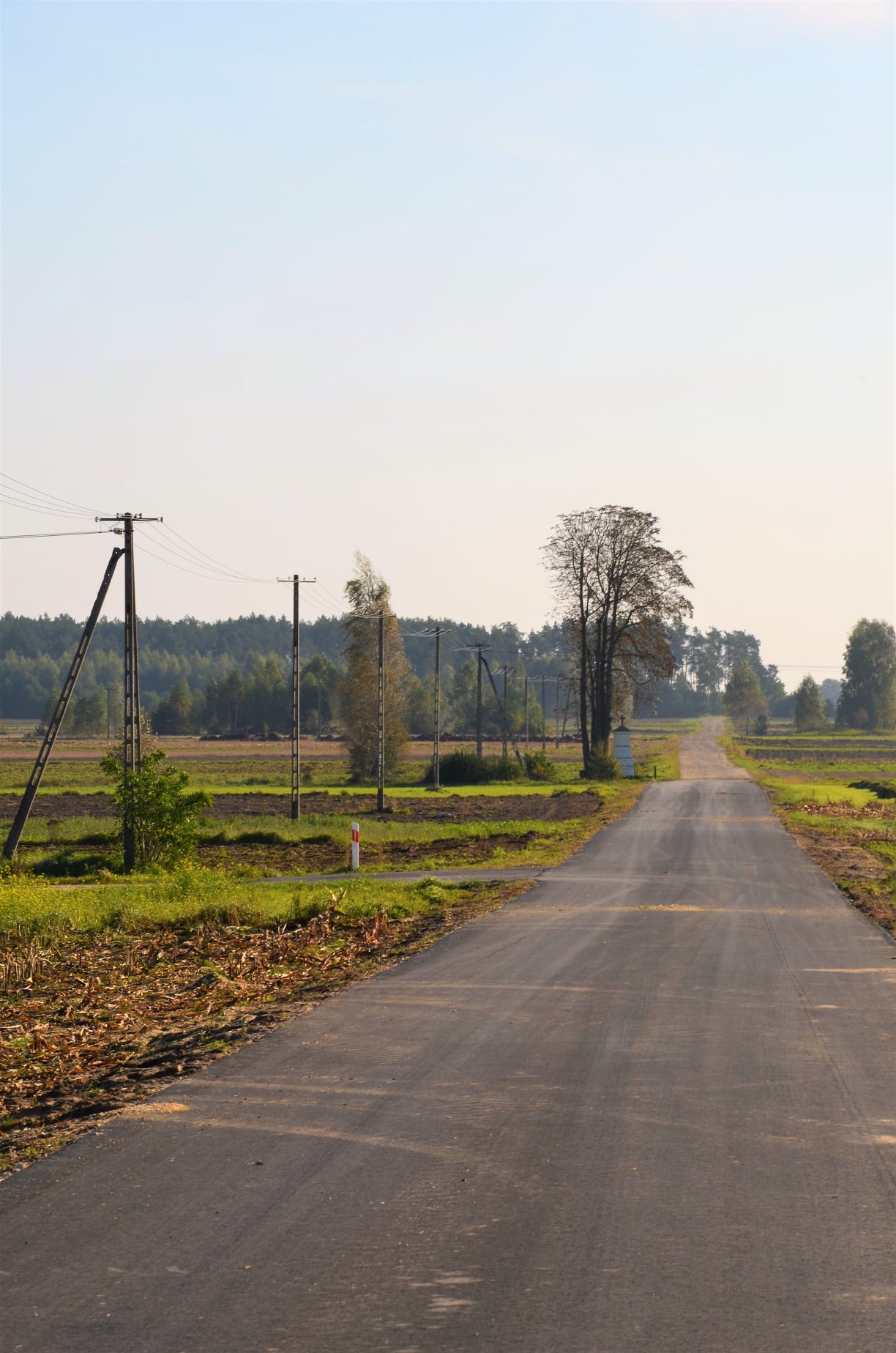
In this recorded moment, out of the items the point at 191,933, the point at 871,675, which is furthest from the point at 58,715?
the point at 871,675

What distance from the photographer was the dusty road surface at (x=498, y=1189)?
5.67 m

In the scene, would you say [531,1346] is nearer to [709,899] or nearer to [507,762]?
[709,899]

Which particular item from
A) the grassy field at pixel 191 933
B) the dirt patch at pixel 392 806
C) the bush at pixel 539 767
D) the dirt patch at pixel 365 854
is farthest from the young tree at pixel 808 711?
the dirt patch at pixel 365 854

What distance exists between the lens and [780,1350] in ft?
17.6

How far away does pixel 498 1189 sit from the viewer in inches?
292

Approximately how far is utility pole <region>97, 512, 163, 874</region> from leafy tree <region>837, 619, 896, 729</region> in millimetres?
164914

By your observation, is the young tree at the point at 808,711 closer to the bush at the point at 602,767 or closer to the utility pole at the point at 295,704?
the bush at the point at 602,767

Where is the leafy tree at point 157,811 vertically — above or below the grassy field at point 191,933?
above

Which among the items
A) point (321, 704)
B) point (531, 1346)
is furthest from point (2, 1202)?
point (321, 704)

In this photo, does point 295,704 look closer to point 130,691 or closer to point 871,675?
point 130,691

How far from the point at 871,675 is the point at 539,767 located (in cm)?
11620

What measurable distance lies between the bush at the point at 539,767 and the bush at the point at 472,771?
3.78 feet

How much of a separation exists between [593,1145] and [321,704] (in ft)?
595

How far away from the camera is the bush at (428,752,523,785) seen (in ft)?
261
